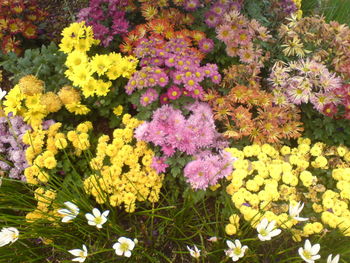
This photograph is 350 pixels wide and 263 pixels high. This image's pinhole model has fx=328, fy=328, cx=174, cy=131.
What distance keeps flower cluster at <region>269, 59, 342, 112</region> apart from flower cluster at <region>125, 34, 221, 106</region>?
491mm

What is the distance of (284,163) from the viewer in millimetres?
2219

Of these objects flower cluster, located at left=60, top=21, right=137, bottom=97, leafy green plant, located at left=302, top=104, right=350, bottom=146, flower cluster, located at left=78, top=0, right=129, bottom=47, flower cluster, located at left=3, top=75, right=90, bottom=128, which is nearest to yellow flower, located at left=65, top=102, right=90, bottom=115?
flower cluster, located at left=3, top=75, right=90, bottom=128

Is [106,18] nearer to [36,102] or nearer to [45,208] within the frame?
[36,102]

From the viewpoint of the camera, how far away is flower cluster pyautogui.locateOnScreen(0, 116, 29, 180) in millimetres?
2455

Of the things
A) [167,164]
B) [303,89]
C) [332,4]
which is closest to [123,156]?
[167,164]

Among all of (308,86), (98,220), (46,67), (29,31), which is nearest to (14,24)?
(29,31)

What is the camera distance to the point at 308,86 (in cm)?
239

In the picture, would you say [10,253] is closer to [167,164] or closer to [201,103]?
[167,164]

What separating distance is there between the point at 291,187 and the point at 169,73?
1.22 metres

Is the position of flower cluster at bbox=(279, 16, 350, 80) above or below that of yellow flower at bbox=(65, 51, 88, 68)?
above

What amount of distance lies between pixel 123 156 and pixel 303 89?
1394mm

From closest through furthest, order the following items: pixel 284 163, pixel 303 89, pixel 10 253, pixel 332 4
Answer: pixel 10 253
pixel 284 163
pixel 303 89
pixel 332 4

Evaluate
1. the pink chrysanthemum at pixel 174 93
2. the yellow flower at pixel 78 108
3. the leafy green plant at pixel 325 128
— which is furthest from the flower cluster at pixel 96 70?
the leafy green plant at pixel 325 128

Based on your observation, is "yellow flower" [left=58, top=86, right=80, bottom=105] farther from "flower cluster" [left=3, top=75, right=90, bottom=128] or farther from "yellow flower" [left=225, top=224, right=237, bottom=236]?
"yellow flower" [left=225, top=224, right=237, bottom=236]
